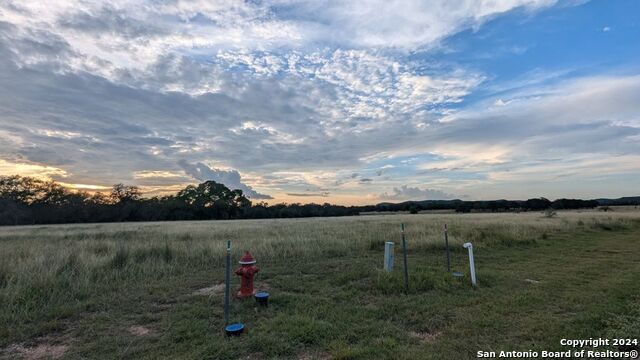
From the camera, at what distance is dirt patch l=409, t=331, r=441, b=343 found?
5146 mm

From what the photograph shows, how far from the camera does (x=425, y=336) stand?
17.4ft

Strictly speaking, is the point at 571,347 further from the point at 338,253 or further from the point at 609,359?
the point at 338,253

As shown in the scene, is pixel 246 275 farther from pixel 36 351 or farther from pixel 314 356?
pixel 36 351

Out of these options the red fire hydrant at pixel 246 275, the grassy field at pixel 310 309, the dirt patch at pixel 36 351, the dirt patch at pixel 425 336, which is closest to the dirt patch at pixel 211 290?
the grassy field at pixel 310 309

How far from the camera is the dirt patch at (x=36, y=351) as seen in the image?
15.8ft

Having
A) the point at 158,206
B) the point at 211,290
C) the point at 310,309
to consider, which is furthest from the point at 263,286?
the point at 158,206

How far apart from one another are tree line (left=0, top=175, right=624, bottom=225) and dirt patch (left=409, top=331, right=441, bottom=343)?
2735 inches

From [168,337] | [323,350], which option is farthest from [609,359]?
[168,337]

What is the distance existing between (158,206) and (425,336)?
76.9 metres

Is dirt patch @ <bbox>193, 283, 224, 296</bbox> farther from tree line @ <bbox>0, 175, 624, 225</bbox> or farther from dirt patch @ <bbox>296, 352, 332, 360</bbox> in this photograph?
tree line @ <bbox>0, 175, 624, 225</bbox>

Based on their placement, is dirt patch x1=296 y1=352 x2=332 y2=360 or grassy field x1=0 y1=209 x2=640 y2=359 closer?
dirt patch x1=296 y1=352 x2=332 y2=360

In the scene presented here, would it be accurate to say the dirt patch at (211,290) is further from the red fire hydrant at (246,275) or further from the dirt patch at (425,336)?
the dirt patch at (425,336)

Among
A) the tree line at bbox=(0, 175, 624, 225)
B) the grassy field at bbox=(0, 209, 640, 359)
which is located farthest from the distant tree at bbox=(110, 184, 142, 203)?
the grassy field at bbox=(0, 209, 640, 359)

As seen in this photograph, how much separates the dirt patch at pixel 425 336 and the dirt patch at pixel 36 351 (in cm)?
493
